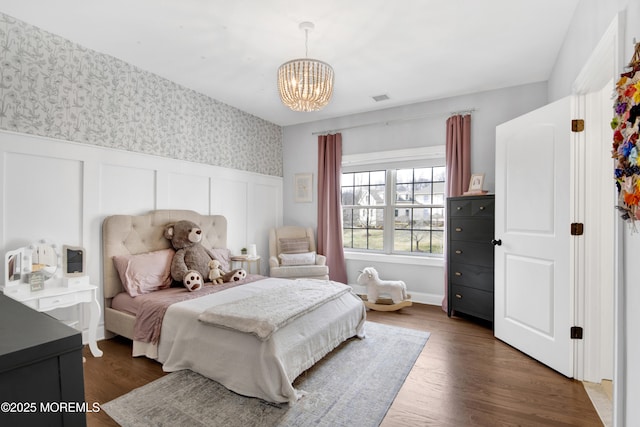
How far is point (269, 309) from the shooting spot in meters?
2.24

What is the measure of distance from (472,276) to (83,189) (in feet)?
12.9

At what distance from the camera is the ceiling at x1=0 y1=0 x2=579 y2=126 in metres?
2.27

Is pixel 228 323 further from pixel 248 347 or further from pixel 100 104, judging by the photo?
pixel 100 104

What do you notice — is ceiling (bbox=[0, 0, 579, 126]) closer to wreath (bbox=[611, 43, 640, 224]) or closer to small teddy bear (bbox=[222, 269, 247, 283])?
wreath (bbox=[611, 43, 640, 224])

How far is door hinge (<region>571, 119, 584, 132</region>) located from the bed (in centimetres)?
221

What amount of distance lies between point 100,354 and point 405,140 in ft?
13.3

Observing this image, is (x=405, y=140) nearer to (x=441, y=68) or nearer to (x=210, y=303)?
(x=441, y=68)

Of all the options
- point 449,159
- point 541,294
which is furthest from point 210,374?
point 449,159

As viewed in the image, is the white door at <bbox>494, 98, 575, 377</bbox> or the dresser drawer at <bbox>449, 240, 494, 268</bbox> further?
the dresser drawer at <bbox>449, 240, 494, 268</bbox>

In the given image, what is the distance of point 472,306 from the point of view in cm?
343

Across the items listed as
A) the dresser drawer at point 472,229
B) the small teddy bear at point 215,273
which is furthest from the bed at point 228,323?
the dresser drawer at point 472,229

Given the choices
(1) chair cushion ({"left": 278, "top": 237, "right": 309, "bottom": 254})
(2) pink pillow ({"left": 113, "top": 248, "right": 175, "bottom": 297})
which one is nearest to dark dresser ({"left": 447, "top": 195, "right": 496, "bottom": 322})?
(1) chair cushion ({"left": 278, "top": 237, "right": 309, "bottom": 254})

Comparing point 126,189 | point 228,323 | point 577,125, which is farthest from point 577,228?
point 126,189

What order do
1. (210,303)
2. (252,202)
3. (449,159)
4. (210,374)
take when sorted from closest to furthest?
(210,374), (210,303), (449,159), (252,202)
